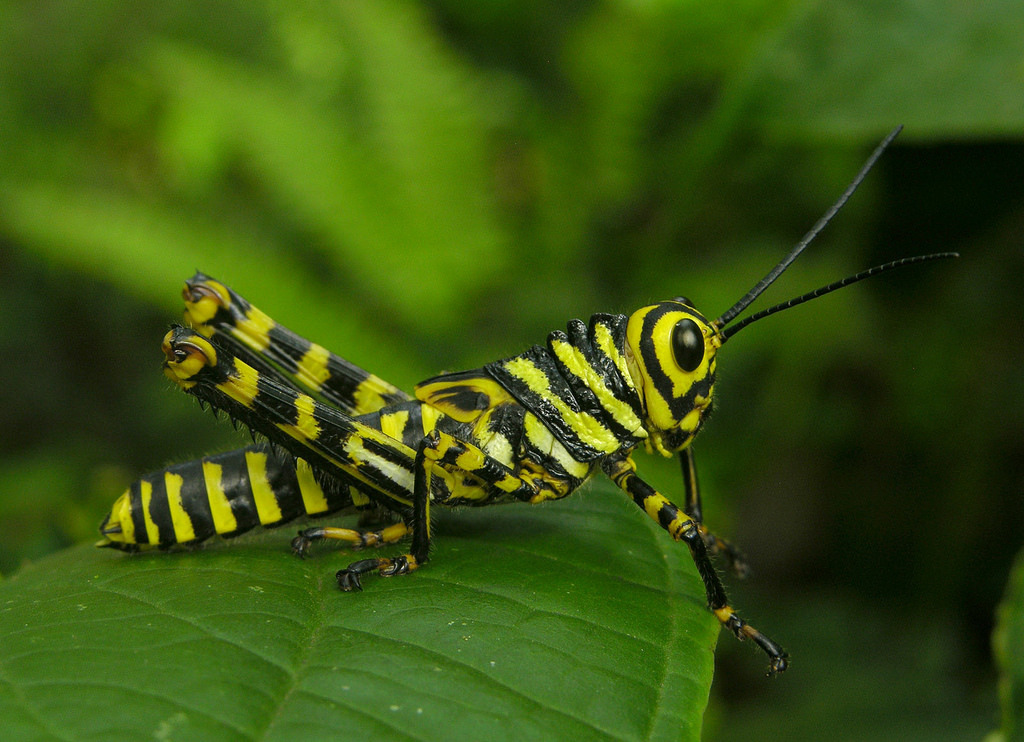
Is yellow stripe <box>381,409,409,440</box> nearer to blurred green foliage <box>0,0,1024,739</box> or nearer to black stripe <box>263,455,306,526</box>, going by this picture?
black stripe <box>263,455,306,526</box>

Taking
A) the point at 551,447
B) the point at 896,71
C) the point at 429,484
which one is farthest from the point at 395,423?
the point at 896,71

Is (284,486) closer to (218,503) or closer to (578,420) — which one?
(218,503)

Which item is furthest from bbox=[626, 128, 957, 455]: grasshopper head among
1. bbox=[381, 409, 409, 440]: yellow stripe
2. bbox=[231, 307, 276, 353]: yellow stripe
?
bbox=[231, 307, 276, 353]: yellow stripe

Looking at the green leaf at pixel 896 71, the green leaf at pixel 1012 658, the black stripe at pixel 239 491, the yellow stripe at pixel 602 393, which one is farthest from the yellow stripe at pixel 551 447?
the green leaf at pixel 896 71

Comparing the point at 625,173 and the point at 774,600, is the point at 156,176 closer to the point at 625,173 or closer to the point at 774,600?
the point at 625,173

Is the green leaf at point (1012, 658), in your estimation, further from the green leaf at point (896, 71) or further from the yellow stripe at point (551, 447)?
the green leaf at point (896, 71)

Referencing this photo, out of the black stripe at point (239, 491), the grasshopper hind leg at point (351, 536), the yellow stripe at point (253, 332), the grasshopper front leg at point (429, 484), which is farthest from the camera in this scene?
the yellow stripe at point (253, 332)
